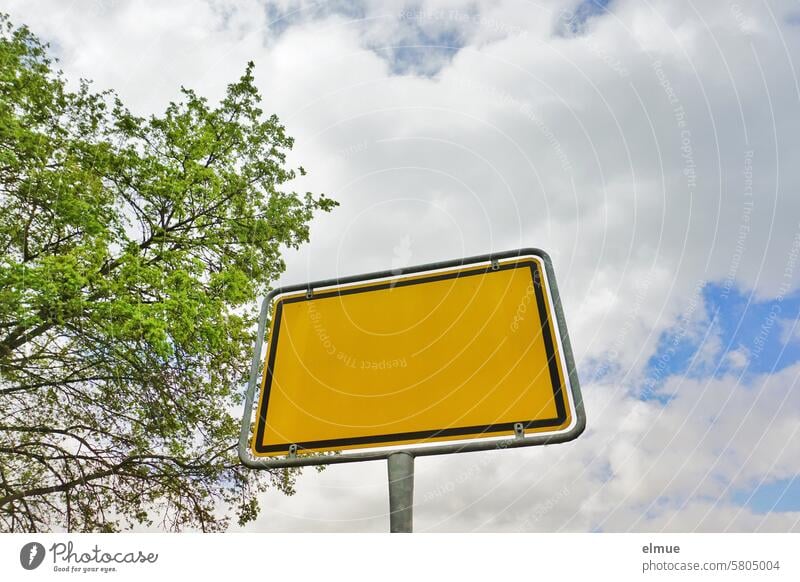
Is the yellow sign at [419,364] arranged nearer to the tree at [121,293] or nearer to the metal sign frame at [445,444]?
the metal sign frame at [445,444]

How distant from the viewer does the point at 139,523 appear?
966 cm

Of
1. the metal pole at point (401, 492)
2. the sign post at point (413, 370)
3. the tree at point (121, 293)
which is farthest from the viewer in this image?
the tree at point (121, 293)

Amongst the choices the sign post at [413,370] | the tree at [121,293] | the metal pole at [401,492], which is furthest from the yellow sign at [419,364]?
the tree at [121,293]

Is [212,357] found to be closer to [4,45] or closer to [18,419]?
[18,419]

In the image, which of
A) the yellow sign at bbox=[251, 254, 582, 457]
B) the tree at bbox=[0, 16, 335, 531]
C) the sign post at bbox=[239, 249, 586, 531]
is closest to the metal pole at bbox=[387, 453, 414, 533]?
the sign post at bbox=[239, 249, 586, 531]

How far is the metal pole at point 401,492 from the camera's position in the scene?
1.76 m

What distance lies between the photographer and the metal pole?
1.76 metres

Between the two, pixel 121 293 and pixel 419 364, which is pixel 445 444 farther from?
pixel 121 293

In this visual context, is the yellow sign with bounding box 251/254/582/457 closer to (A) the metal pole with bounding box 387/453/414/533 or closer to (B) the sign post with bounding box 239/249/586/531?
(B) the sign post with bounding box 239/249/586/531

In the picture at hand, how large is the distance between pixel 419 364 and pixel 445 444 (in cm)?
41

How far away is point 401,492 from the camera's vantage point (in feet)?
5.97

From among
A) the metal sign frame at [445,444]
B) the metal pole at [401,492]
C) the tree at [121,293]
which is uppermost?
the tree at [121,293]
